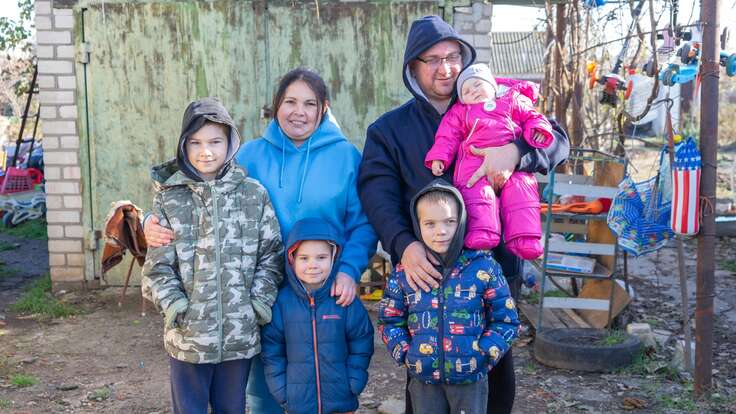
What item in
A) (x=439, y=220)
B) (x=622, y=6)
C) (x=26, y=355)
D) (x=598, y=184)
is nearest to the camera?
(x=439, y=220)

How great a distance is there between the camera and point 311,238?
277cm

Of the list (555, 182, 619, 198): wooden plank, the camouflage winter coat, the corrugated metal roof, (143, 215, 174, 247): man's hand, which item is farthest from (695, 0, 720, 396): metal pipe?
the corrugated metal roof

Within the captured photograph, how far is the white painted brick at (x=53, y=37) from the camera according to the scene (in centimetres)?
632

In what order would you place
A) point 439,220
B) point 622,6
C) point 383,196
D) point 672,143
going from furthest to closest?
point 622,6 < point 672,143 < point 383,196 < point 439,220

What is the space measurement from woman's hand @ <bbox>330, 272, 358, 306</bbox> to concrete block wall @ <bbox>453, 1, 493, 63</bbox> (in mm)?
3838

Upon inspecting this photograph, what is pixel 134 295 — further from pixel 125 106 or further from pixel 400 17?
pixel 400 17

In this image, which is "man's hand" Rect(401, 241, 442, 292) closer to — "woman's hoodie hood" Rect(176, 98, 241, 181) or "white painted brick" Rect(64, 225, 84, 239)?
"woman's hoodie hood" Rect(176, 98, 241, 181)

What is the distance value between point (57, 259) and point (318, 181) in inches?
177

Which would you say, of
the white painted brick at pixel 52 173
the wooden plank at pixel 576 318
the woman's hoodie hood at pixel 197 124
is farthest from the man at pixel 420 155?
the white painted brick at pixel 52 173

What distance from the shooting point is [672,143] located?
4543mm

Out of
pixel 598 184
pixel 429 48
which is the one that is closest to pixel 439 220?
pixel 429 48

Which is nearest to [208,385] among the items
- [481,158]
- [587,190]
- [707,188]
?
[481,158]

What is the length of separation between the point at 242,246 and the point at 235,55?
12.8 feet

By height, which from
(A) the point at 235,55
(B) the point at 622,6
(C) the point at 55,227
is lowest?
(C) the point at 55,227
